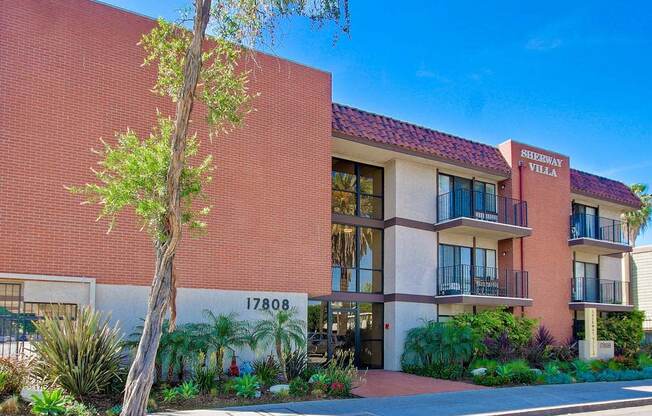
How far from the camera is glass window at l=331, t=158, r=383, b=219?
74.2 ft

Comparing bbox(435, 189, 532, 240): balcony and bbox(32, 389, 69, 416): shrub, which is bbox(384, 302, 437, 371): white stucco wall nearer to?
bbox(435, 189, 532, 240): balcony

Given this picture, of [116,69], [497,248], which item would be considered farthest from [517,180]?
[116,69]

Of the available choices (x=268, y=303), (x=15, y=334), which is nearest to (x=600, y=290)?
(x=268, y=303)

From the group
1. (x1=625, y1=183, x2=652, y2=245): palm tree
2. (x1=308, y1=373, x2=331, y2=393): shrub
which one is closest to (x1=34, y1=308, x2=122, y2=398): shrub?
(x1=308, y1=373, x2=331, y2=393): shrub

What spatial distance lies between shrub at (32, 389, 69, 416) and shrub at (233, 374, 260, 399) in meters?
3.92

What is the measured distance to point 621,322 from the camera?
27.2 meters

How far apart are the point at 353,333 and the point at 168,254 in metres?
13.9

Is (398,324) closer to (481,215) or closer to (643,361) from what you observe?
(481,215)

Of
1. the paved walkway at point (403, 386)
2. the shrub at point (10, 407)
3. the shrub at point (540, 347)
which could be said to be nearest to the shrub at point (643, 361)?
the shrub at point (540, 347)

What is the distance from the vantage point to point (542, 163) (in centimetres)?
2670

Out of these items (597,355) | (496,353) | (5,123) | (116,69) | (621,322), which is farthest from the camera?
(621,322)

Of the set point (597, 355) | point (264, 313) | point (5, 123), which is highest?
point (5, 123)

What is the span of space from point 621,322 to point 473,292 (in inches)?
333

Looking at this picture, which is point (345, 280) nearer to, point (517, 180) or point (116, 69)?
point (517, 180)
